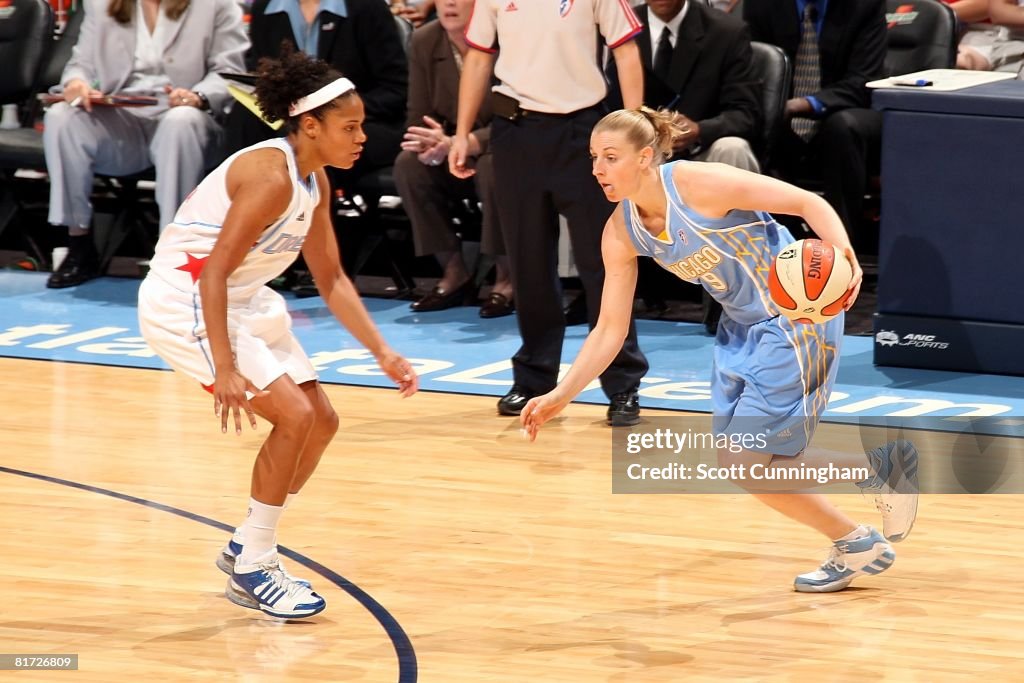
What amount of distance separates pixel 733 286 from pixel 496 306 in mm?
3976

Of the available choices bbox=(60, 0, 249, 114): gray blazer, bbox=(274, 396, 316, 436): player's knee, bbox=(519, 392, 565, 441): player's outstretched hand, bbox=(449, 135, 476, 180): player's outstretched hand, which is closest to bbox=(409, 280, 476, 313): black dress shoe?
bbox=(60, 0, 249, 114): gray blazer

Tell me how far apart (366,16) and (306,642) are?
506 centimetres

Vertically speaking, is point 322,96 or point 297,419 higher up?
point 322,96

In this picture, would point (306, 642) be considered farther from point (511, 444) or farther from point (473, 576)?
point (511, 444)

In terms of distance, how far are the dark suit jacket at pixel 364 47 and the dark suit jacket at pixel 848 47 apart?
2057 mm

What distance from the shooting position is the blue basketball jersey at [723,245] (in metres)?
4.50

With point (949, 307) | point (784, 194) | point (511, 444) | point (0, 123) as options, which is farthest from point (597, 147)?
point (0, 123)

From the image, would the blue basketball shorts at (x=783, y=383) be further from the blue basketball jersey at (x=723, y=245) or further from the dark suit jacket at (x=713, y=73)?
the dark suit jacket at (x=713, y=73)

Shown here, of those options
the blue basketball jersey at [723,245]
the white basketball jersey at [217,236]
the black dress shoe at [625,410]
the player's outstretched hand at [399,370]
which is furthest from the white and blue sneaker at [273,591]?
the black dress shoe at [625,410]

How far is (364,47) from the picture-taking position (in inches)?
343

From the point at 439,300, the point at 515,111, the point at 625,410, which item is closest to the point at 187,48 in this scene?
the point at 439,300

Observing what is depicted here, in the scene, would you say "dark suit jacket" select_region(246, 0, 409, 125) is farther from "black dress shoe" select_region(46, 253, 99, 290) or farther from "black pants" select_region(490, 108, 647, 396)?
"black pants" select_region(490, 108, 647, 396)

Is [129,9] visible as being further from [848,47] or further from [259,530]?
[259,530]

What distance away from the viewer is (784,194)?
4348 mm
